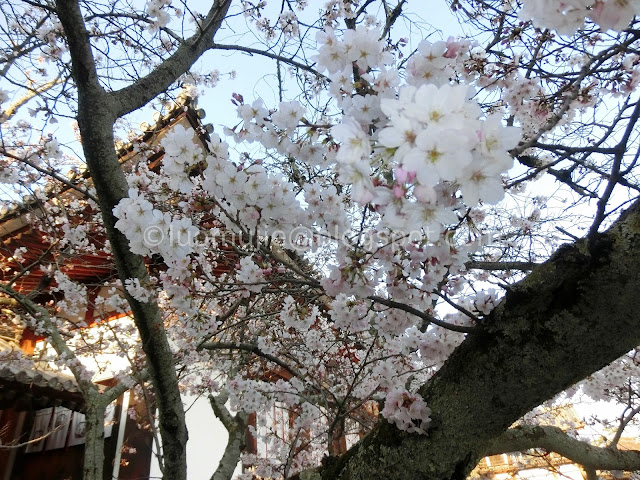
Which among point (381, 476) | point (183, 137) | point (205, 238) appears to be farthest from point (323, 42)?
point (381, 476)

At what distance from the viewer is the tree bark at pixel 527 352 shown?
120 centimetres

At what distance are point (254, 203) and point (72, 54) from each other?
1.33 metres

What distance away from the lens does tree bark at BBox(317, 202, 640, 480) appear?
120 centimetres

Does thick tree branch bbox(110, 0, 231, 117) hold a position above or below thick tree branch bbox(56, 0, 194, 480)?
above

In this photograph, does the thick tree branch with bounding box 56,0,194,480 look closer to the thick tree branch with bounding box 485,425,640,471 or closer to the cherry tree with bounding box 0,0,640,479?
the cherry tree with bounding box 0,0,640,479

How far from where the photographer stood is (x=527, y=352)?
132 cm

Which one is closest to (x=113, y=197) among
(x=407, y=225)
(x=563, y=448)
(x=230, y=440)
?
(x=407, y=225)

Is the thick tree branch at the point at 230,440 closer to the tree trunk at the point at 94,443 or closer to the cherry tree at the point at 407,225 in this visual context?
the cherry tree at the point at 407,225

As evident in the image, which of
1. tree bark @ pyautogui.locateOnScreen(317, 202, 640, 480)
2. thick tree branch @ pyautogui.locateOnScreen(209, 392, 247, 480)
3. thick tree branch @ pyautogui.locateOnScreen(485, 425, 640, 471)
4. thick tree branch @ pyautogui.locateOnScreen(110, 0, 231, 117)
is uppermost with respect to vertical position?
thick tree branch @ pyautogui.locateOnScreen(110, 0, 231, 117)

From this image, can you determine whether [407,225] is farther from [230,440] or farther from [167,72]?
[230,440]

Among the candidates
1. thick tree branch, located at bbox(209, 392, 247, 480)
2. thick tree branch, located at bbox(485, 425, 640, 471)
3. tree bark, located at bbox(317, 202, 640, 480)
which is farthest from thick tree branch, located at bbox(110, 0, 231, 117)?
thick tree branch, located at bbox(485, 425, 640, 471)

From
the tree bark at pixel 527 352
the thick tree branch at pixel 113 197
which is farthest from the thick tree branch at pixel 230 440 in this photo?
the tree bark at pixel 527 352

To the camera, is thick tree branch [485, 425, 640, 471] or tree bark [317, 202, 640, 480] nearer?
tree bark [317, 202, 640, 480]

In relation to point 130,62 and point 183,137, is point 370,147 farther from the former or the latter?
point 130,62
